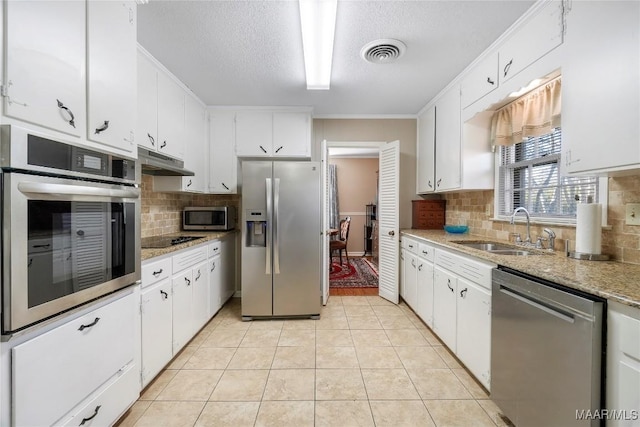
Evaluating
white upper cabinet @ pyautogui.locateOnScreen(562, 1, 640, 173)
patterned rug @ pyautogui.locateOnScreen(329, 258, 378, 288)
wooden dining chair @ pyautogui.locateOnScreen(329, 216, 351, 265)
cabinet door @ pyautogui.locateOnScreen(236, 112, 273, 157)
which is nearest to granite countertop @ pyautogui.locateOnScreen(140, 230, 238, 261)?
cabinet door @ pyautogui.locateOnScreen(236, 112, 273, 157)

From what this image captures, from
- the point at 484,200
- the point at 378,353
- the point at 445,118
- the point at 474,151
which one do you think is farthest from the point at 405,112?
the point at 378,353

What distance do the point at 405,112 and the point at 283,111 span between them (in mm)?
1634

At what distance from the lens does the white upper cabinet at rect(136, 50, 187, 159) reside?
2150mm

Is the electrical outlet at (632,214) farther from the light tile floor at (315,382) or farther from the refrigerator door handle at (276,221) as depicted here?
the refrigerator door handle at (276,221)

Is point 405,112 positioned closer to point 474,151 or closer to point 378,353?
point 474,151

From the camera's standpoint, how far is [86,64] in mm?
1197

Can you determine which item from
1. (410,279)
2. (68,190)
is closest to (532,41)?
(410,279)

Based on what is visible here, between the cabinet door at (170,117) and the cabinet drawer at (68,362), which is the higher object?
the cabinet door at (170,117)

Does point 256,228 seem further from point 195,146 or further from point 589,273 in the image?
point 589,273

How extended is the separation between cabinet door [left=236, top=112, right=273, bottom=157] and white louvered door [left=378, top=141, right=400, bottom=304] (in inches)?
59.8

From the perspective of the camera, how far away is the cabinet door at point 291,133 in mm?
3289

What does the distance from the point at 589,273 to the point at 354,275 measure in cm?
366

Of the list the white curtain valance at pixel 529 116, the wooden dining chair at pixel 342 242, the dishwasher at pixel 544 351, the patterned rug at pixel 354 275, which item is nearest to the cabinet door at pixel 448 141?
the white curtain valance at pixel 529 116

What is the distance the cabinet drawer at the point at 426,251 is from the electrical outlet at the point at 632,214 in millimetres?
1214
